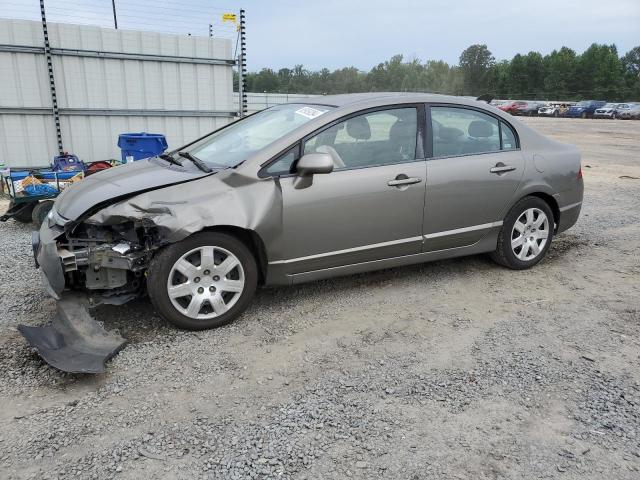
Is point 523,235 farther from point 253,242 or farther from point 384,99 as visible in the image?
point 253,242

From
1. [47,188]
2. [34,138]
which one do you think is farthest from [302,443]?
[34,138]

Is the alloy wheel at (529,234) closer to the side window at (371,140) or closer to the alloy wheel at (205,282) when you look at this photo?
the side window at (371,140)

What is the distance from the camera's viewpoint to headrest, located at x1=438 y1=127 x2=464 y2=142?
4629mm

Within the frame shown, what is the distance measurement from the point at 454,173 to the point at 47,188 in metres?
4.95

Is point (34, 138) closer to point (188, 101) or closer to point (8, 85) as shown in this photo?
point (8, 85)

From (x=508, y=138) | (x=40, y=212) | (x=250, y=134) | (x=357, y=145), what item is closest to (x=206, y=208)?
(x=250, y=134)

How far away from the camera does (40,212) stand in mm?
6410

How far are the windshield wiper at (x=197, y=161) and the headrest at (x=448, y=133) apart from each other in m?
2.02

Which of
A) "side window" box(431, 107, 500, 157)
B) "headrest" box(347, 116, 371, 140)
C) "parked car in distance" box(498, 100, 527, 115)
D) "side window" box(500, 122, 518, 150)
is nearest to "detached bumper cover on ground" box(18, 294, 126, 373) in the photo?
"headrest" box(347, 116, 371, 140)

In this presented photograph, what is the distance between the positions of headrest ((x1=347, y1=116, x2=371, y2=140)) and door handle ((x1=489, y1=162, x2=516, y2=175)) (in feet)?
4.14

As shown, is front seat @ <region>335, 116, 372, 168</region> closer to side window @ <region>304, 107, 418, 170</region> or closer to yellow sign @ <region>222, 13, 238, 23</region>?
side window @ <region>304, 107, 418, 170</region>

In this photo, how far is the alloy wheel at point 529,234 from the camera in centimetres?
506

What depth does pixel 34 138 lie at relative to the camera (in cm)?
895

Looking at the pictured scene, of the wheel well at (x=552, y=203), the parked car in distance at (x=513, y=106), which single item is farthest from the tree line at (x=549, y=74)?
the wheel well at (x=552, y=203)
